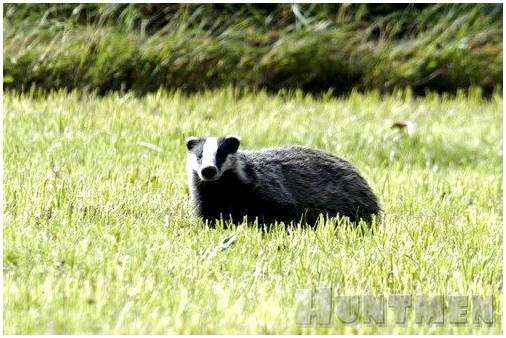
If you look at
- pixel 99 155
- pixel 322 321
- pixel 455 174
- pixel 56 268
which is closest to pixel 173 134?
pixel 99 155

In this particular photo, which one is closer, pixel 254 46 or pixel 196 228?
pixel 196 228

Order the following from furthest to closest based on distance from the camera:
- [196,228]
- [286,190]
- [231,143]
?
[286,190] < [231,143] < [196,228]

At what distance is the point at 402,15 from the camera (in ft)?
44.6

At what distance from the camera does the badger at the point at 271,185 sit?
646 cm

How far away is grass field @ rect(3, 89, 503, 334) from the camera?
4.64m

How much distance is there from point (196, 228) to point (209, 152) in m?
0.47

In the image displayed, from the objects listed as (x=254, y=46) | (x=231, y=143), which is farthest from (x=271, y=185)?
(x=254, y=46)

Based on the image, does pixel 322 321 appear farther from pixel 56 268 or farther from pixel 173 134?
pixel 173 134

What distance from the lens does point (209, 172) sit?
623cm

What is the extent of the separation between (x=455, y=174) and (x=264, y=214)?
3063 mm
